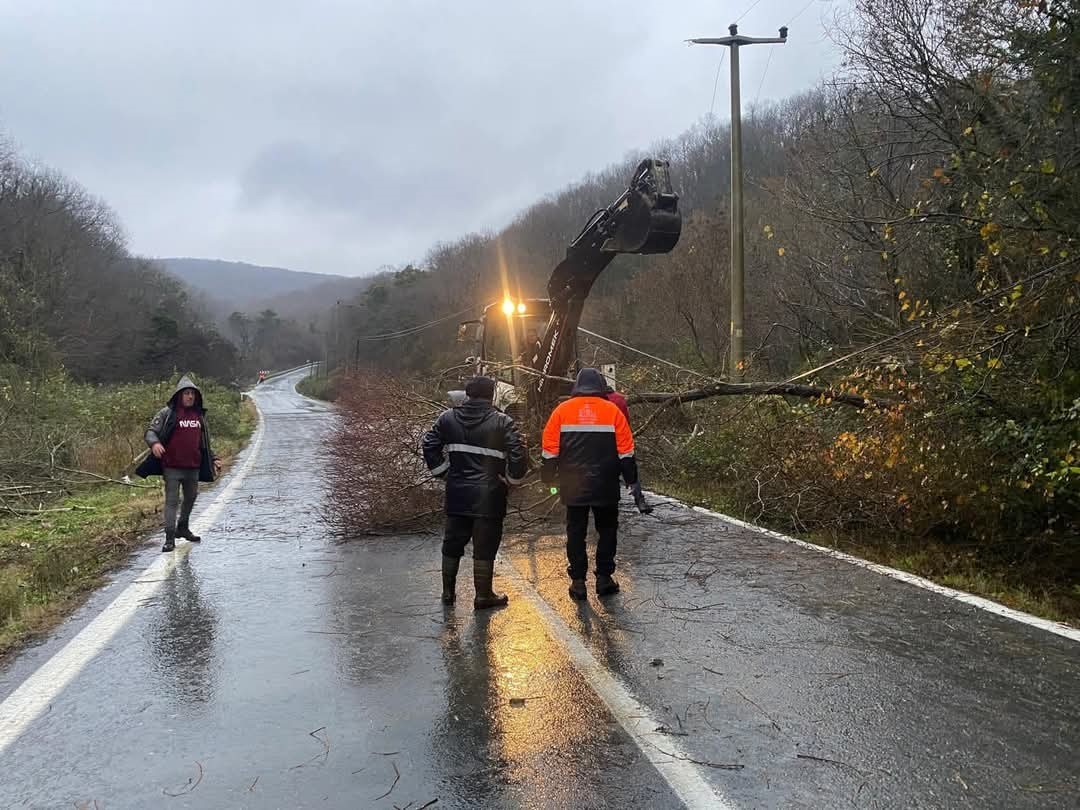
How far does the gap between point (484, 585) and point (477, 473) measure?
800 millimetres

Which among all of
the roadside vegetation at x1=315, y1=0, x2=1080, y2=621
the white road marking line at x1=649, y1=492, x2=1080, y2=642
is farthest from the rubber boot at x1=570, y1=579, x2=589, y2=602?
the roadside vegetation at x1=315, y1=0, x2=1080, y2=621

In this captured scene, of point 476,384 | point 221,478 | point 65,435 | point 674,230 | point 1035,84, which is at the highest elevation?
point 1035,84

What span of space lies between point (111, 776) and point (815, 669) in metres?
3.44

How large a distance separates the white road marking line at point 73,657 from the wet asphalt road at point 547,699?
3.0 inches

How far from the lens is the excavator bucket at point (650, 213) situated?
24.9ft

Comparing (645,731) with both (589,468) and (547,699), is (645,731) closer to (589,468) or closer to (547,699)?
(547,699)

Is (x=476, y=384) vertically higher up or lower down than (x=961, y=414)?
higher up

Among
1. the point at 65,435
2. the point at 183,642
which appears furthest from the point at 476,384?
the point at 65,435

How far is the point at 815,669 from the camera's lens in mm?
4332

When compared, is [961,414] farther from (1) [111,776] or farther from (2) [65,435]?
(2) [65,435]

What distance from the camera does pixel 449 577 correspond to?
577cm

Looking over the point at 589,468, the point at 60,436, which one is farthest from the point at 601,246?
the point at 60,436

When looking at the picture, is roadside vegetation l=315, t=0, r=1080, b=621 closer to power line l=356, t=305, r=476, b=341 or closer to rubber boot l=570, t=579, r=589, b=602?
rubber boot l=570, t=579, r=589, b=602

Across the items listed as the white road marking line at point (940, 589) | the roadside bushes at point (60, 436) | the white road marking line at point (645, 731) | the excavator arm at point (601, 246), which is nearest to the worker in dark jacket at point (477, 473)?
the white road marking line at point (645, 731)
